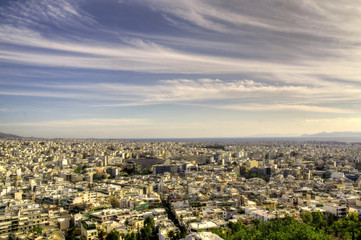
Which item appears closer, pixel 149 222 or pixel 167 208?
pixel 149 222

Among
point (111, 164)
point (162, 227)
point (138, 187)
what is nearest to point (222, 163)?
point (111, 164)

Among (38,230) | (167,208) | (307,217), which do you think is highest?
(307,217)

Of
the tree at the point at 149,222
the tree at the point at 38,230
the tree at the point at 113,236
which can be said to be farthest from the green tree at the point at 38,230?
the tree at the point at 149,222

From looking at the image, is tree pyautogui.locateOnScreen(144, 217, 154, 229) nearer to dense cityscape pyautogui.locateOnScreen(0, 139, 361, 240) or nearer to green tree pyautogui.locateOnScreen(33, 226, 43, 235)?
dense cityscape pyautogui.locateOnScreen(0, 139, 361, 240)

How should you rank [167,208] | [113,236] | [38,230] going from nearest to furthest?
1. [113,236]
2. [38,230]
3. [167,208]

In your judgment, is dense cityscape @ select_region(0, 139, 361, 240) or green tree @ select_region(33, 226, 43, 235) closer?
green tree @ select_region(33, 226, 43, 235)

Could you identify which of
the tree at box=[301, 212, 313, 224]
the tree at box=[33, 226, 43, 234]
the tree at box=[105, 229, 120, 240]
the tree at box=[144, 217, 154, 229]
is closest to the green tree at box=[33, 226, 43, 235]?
the tree at box=[33, 226, 43, 234]

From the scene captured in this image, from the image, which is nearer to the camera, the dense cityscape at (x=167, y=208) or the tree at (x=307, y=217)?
the dense cityscape at (x=167, y=208)

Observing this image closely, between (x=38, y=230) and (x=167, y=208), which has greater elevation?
(x=38, y=230)

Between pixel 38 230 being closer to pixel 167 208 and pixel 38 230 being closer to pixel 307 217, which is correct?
pixel 167 208

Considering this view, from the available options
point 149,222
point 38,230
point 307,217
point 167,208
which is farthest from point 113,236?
point 307,217

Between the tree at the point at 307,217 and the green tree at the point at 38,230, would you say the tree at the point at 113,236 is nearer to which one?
the green tree at the point at 38,230

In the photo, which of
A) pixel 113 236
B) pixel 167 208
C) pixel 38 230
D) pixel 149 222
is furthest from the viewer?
pixel 167 208
